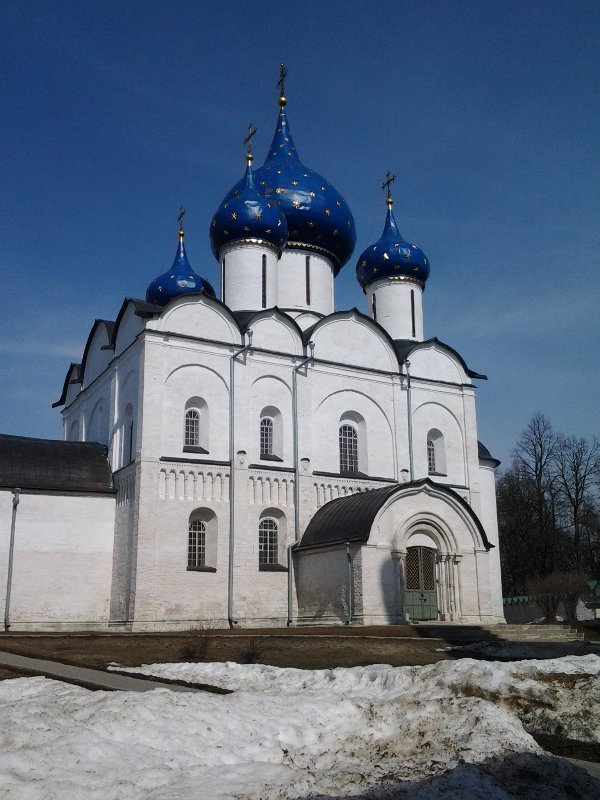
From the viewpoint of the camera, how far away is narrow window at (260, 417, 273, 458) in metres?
22.2

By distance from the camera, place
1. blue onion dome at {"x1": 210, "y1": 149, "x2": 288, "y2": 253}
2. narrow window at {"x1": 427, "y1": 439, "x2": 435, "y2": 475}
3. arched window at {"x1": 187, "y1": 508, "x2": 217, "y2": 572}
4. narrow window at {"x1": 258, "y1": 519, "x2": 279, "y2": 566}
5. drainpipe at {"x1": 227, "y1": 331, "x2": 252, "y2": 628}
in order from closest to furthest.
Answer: drainpipe at {"x1": 227, "y1": 331, "x2": 252, "y2": 628} → arched window at {"x1": 187, "y1": 508, "x2": 217, "y2": 572} → narrow window at {"x1": 258, "y1": 519, "x2": 279, "y2": 566} → blue onion dome at {"x1": 210, "y1": 149, "x2": 288, "y2": 253} → narrow window at {"x1": 427, "y1": 439, "x2": 435, "y2": 475}

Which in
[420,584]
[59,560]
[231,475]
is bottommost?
[420,584]

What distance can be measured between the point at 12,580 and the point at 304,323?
11093 mm

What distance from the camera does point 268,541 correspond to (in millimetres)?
21766

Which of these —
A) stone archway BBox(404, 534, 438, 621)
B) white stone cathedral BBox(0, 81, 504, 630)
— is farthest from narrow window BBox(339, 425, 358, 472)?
stone archway BBox(404, 534, 438, 621)

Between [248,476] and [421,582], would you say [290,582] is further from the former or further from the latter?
[421,582]

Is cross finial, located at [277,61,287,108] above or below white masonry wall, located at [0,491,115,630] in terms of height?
above

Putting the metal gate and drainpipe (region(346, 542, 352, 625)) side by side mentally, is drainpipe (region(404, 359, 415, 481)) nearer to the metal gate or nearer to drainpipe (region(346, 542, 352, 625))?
the metal gate

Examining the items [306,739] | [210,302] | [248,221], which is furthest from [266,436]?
[306,739]

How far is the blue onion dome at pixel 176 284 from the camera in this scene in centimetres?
2634

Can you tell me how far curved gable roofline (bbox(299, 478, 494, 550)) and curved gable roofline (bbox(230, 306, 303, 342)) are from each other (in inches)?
191

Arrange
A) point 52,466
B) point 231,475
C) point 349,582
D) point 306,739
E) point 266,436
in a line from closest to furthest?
point 306,739
point 349,582
point 231,475
point 52,466
point 266,436

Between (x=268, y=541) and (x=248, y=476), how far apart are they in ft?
6.22

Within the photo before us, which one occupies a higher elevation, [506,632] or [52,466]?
[52,466]
